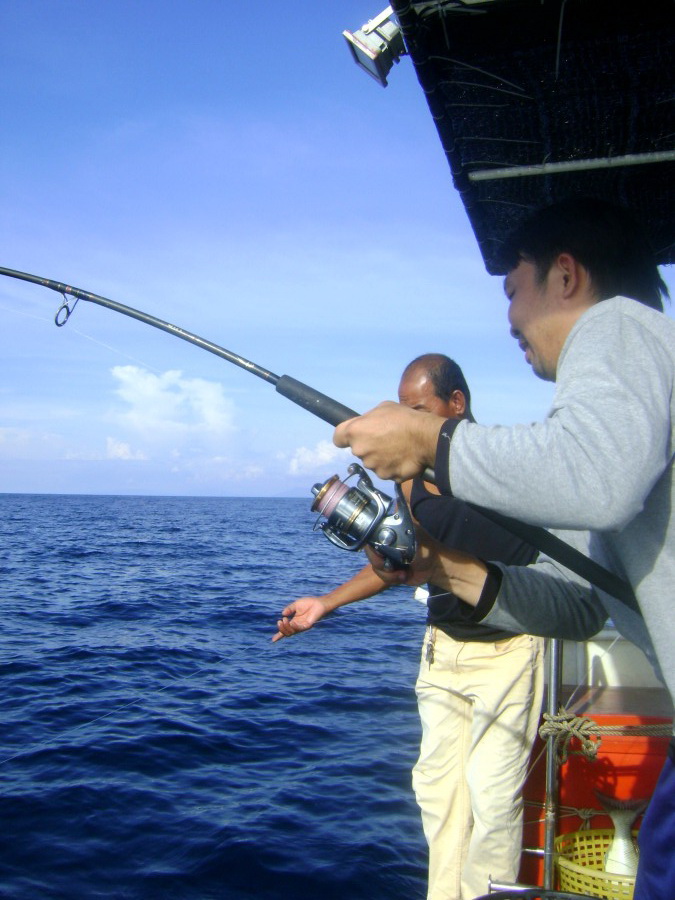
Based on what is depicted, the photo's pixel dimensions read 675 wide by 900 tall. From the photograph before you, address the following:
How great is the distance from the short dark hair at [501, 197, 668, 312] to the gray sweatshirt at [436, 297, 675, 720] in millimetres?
270

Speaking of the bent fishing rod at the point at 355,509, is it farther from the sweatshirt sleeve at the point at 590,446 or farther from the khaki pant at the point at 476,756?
the khaki pant at the point at 476,756

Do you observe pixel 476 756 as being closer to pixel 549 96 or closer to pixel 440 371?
pixel 440 371

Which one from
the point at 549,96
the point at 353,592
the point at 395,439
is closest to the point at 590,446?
the point at 395,439

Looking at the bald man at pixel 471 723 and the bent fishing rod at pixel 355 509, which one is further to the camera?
the bald man at pixel 471 723

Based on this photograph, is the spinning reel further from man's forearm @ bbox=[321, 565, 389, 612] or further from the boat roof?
man's forearm @ bbox=[321, 565, 389, 612]

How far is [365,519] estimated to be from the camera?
8.03 ft

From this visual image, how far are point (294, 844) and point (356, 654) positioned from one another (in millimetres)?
7061

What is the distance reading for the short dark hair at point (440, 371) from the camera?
4.04 meters

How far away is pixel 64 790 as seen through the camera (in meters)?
6.76

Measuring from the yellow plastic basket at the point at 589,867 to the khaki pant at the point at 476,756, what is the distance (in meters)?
0.21

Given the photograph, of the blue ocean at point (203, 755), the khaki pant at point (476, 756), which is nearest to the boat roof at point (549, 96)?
the khaki pant at point (476, 756)

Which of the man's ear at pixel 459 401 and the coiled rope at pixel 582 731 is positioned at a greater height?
the man's ear at pixel 459 401

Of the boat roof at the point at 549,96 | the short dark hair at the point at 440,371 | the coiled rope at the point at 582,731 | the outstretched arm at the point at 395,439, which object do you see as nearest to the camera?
the outstretched arm at the point at 395,439

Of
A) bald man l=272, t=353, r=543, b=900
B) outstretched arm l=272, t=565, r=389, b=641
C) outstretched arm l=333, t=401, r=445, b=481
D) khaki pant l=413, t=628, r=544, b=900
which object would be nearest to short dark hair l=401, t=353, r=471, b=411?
bald man l=272, t=353, r=543, b=900
